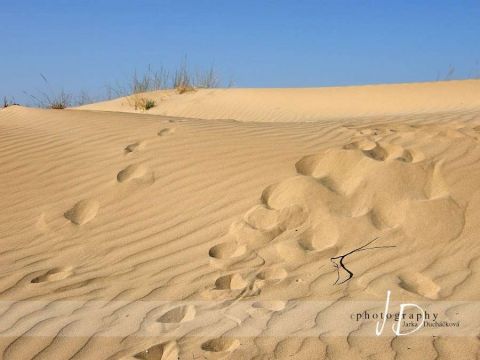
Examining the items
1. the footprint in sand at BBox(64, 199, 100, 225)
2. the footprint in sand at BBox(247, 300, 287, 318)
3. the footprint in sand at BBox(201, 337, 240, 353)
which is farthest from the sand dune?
the footprint in sand at BBox(201, 337, 240, 353)

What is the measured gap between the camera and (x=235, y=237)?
386 centimetres

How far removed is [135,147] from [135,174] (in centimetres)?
56

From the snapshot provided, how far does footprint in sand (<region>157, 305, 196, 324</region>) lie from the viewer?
2951 mm

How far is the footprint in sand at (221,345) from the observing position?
2.64m

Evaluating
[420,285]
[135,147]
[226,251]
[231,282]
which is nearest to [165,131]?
[135,147]

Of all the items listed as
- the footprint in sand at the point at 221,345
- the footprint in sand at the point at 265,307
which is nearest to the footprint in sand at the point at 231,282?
the footprint in sand at the point at 265,307

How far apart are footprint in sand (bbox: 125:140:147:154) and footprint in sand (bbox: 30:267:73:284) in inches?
70.9

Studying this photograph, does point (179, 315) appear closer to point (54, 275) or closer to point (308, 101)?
point (54, 275)

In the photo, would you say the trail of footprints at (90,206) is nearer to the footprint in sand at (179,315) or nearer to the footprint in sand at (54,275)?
the footprint in sand at (54,275)

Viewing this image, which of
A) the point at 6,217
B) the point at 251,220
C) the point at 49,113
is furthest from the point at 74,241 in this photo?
the point at 49,113

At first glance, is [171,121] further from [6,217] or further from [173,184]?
[6,217]

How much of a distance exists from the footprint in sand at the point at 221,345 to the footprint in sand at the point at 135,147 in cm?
296

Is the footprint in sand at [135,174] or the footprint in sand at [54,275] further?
the footprint in sand at [135,174]

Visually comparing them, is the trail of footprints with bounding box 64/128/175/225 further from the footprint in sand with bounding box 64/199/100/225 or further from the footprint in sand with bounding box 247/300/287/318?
the footprint in sand with bounding box 247/300/287/318
